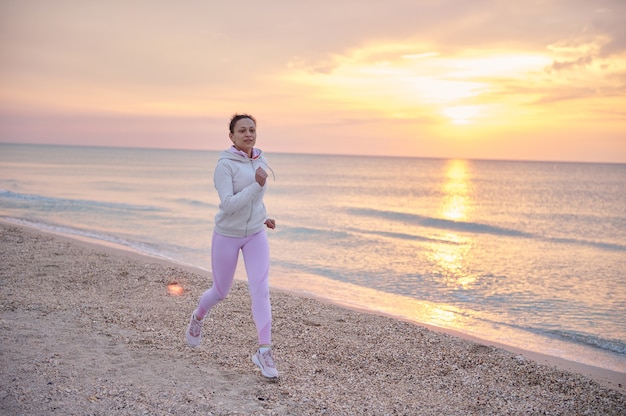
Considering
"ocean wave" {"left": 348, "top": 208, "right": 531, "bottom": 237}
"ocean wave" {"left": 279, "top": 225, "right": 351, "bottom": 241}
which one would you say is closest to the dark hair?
"ocean wave" {"left": 279, "top": 225, "right": 351, "bottom": 241}

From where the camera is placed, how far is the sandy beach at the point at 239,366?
427 centimetres

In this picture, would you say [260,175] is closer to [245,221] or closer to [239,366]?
[245,221]

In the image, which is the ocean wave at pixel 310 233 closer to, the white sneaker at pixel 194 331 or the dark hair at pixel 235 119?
the white sneaker at pixel 194 331

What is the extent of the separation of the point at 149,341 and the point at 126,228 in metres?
15.2

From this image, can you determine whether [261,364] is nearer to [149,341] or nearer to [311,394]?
[311,394]

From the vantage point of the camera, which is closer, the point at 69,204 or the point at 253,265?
the point at 253,265

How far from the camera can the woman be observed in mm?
4457

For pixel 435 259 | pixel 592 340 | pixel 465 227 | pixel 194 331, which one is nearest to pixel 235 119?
pixel 194 331

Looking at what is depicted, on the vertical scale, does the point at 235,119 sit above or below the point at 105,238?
above

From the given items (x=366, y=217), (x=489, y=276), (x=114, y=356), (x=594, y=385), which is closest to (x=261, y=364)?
(x=114, y=356)

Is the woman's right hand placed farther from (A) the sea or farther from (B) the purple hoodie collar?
(A) the sea

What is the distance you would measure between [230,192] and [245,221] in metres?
0.30

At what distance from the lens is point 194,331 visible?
5.36m

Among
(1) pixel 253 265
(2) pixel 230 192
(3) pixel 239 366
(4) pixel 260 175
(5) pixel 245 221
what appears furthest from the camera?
(3) pixel 239 366
